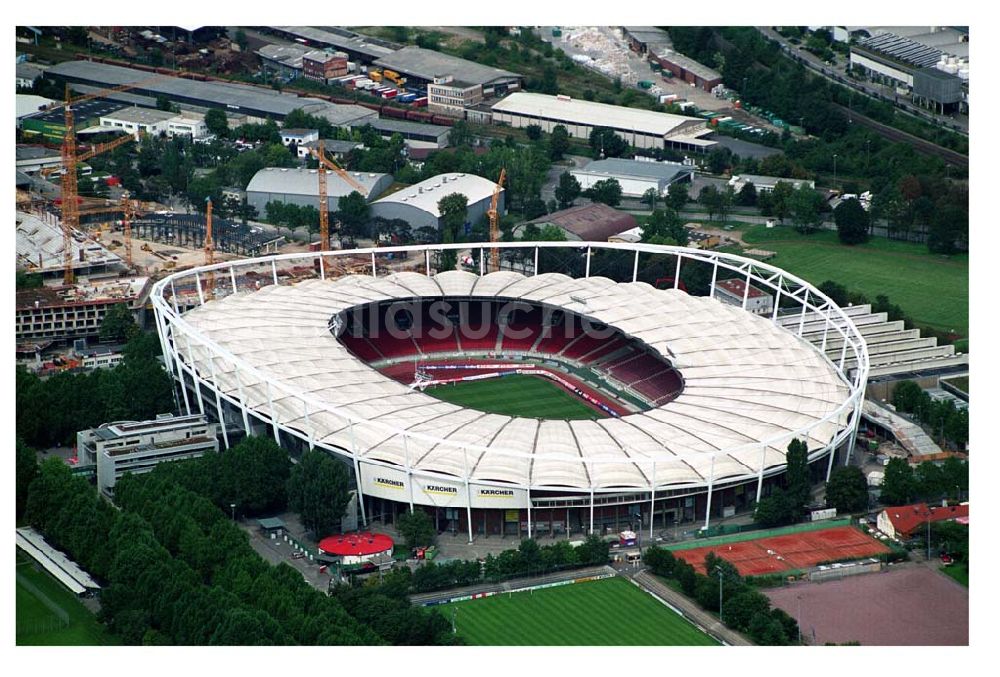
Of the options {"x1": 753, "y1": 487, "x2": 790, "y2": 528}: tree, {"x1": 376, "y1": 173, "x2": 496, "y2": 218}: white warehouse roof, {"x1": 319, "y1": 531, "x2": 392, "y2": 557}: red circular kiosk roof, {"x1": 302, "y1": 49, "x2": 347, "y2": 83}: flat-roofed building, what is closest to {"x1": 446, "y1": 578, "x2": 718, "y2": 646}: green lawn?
{"x1": 319, "y1": 531, "x2": 392, "y2": 557}: red circular kiosk roof

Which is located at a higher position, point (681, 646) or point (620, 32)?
point (620, 32)

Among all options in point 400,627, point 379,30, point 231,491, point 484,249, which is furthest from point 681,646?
point 379,30

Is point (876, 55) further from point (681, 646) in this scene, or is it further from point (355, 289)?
point (681, 646)

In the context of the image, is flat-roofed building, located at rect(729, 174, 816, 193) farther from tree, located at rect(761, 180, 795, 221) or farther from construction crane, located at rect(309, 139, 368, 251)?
construction crane, located at rect(309, 139, 368, 251)

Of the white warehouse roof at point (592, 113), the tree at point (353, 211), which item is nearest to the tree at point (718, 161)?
the white warehouse roof at point (592, 113)

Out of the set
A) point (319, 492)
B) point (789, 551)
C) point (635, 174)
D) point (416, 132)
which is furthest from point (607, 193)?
point (319, 492)

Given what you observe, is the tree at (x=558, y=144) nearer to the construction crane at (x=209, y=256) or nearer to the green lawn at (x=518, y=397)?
the construction crane at (x=209, y=256)
